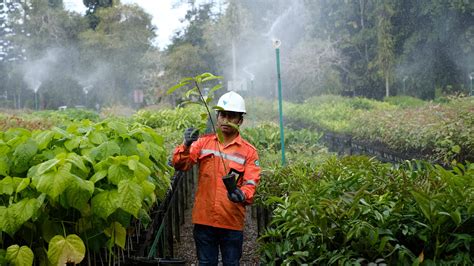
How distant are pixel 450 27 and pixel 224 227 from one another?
849 inches

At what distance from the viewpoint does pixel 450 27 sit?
72.0ft

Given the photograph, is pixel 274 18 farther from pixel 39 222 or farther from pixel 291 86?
pixel 39 222

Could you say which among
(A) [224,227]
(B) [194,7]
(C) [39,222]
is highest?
(B) [194,7]

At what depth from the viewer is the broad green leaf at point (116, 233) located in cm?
210

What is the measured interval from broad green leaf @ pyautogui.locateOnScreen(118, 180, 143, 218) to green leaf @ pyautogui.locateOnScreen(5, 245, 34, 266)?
37 centimetres

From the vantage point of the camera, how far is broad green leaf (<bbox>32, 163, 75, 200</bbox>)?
1.80 metres

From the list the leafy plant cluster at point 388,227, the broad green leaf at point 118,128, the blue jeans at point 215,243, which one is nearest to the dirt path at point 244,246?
the blue jeans at point 215,243

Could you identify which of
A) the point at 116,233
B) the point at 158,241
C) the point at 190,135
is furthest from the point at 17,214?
the point at 158,241

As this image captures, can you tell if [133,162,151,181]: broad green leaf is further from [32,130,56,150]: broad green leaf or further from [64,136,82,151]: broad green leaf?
[32,130,56,150]: broad green leaf

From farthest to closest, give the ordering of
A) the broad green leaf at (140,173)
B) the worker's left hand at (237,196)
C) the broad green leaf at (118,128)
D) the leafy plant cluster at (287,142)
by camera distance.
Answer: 1. the leafy plant cluster at (287,142)
2. the worker's left hand at (237,196)
3. the broad green leaf at (118,128)
4. the broad green leaf at (140,173)

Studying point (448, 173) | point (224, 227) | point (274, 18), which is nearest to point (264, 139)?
point (224, 227)

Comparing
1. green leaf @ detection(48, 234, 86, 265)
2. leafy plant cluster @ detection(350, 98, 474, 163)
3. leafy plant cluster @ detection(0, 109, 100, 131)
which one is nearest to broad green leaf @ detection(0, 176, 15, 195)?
green leaf @ detection(48, 234, 86, 265)

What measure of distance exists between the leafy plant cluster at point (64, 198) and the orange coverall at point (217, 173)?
3.28 ft

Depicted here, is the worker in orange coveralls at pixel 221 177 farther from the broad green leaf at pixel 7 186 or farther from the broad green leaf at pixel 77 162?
the broad green leaf at pixel 7 186
